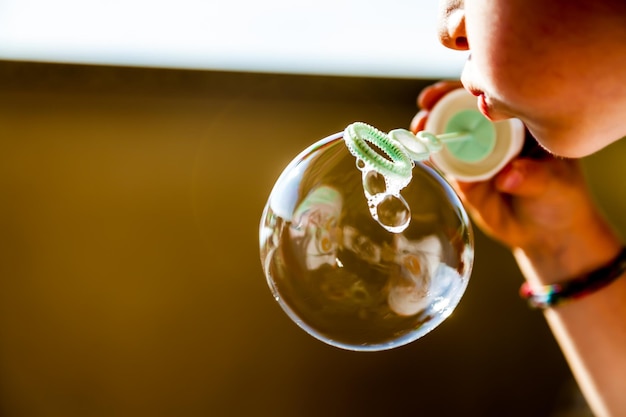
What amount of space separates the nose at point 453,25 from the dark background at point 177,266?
1.12 meters

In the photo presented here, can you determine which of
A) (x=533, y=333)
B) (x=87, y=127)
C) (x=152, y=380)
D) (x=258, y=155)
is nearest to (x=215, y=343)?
(x=152, y=380)

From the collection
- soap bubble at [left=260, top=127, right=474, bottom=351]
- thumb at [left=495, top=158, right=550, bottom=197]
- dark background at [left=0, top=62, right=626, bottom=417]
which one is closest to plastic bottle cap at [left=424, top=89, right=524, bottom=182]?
thumb at [left=495, top=158, right=550, bottom=197]

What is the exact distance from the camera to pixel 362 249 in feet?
2.16

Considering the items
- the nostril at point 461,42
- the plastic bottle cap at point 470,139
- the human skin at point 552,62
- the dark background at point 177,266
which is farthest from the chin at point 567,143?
the dark background at point 177,266

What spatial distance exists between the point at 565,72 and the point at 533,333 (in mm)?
1543

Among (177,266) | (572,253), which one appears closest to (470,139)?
(572,253)

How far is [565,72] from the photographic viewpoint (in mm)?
510

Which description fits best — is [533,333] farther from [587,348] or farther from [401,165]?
[401,165]

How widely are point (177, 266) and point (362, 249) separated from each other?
119 cm

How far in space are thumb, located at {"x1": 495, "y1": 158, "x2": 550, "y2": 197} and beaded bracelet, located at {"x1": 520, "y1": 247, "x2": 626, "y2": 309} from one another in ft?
0.47

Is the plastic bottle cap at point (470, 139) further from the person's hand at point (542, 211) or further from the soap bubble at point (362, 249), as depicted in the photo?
the soap bubble at point (362, 249)

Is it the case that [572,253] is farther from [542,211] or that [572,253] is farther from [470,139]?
[470,139]

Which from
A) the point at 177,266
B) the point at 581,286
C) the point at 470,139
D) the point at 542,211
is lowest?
the point at 581,286

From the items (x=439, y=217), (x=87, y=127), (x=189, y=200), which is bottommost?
(x=439, y=217)
